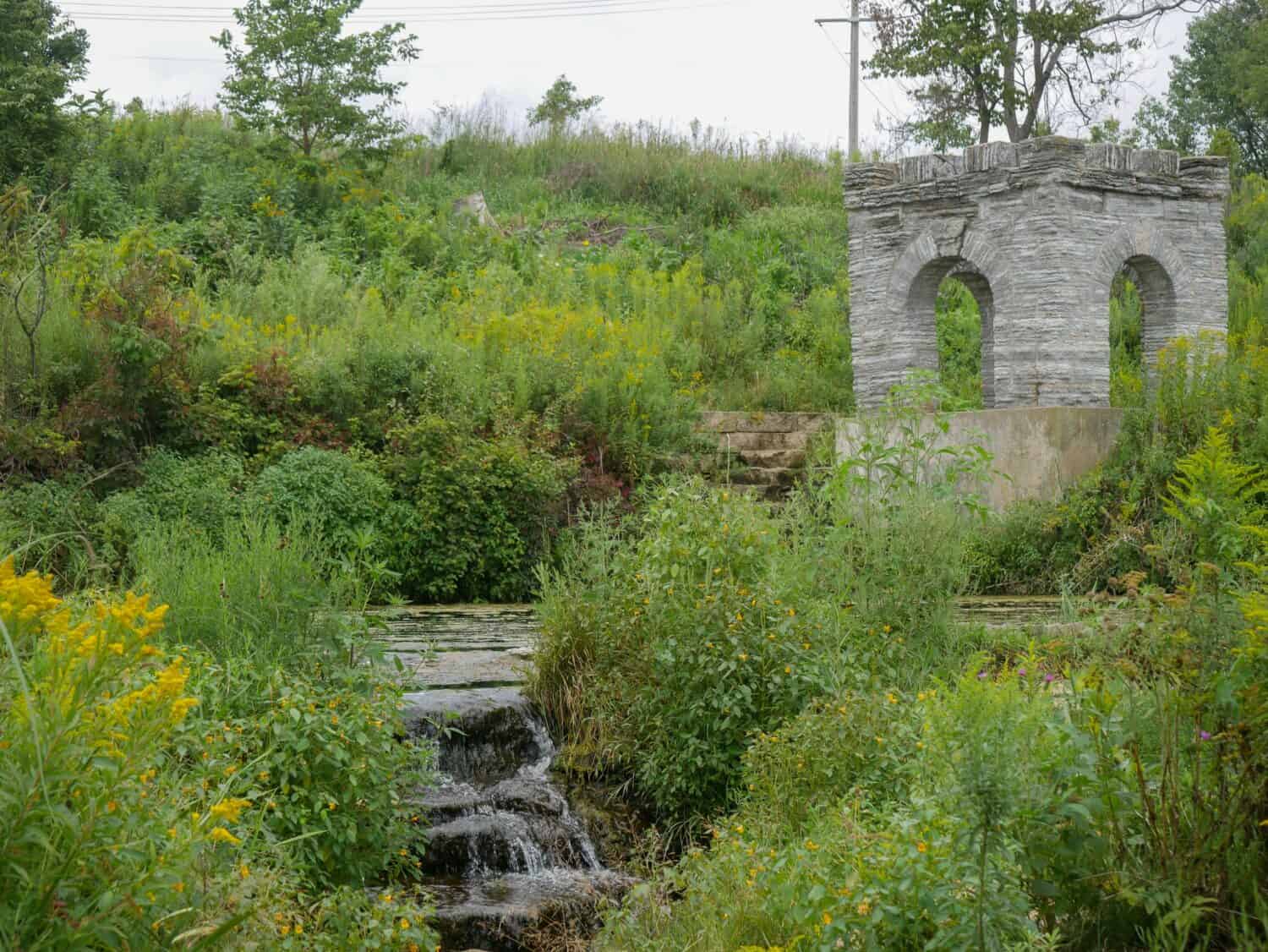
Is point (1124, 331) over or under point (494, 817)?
over

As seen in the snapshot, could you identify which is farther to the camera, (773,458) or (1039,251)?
(773,458)

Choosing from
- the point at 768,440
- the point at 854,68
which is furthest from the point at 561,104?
the point at 768,440

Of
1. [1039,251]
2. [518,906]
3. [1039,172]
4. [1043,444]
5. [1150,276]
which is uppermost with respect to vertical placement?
[1039,172]

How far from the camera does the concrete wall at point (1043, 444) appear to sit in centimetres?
1116

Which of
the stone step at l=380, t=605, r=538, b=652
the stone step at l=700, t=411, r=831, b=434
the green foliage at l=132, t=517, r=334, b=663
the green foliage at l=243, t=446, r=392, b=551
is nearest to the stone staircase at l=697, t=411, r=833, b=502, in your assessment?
the stone step at l=700, t=411, r=831, b=434

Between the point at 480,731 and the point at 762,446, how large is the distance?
785 cm

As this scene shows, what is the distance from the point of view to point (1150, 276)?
40.7 feet

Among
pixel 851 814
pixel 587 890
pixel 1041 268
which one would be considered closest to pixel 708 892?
pixel 851 814

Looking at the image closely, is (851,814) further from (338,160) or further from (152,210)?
(338,160)

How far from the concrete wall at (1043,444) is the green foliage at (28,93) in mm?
11750

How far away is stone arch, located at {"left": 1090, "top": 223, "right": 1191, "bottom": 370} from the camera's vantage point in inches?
462

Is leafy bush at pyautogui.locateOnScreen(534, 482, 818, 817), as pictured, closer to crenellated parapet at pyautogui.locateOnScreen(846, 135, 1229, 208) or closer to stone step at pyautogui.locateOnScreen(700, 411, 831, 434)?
crenellated parapet at pyautogui.locateOnScreen(846, 135, 1229, 208)

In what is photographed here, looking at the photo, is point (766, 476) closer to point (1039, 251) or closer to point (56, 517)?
point (1039, 251)

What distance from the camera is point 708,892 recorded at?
4094 millimetres
